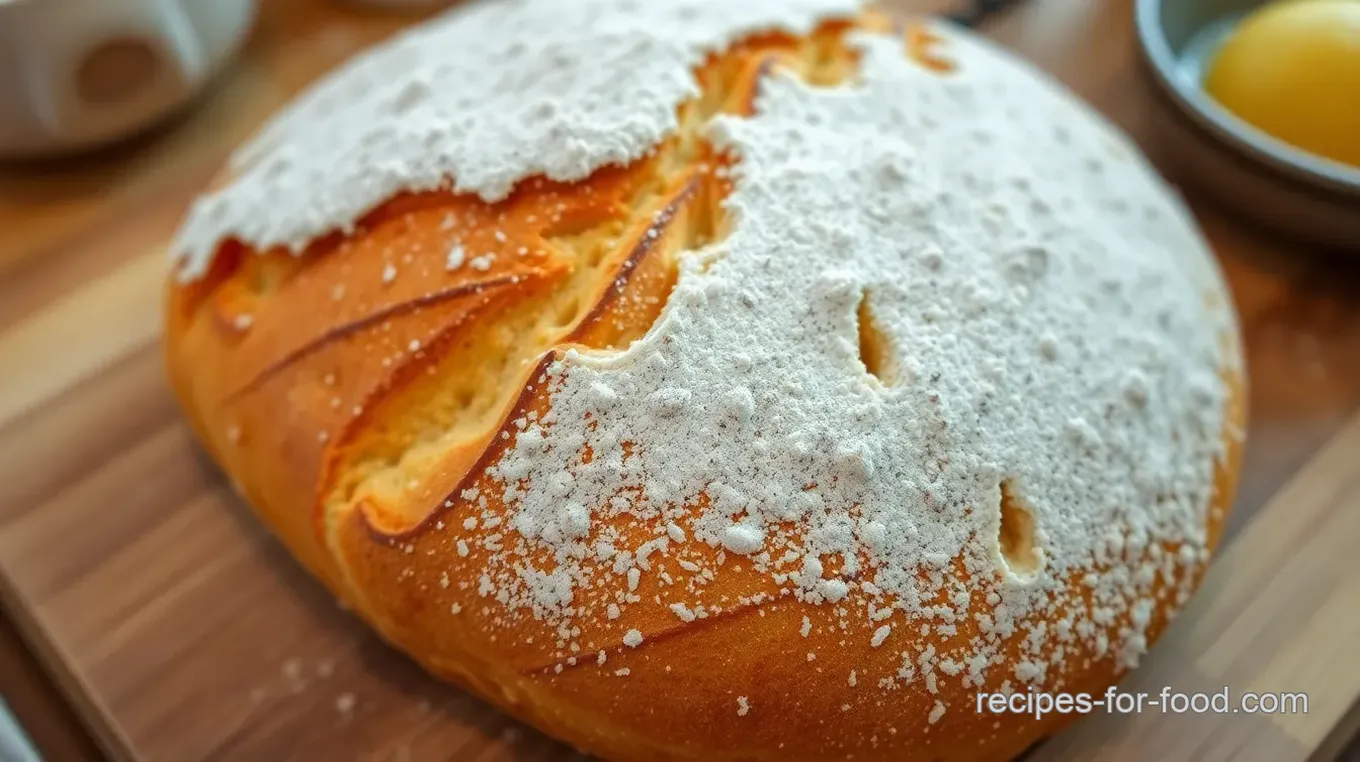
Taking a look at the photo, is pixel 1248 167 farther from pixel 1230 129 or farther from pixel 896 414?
pixel 896 414

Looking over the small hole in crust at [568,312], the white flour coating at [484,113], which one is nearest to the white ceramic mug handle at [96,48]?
the white flour coating at [484,113]

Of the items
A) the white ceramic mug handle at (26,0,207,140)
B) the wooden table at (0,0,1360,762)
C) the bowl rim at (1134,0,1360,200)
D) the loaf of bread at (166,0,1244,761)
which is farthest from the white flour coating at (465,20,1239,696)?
the white ceramic mug handle at (26,0,207,140)

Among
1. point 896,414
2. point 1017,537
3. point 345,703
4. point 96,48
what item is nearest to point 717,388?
point 896,414

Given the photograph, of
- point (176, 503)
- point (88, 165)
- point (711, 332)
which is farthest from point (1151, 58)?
point (88, 165)

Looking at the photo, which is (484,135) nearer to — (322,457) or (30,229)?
(322,457)

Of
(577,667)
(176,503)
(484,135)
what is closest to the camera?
(577,667)

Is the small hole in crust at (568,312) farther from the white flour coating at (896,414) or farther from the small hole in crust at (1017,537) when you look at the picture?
the small hole in crust at (1017,537)
